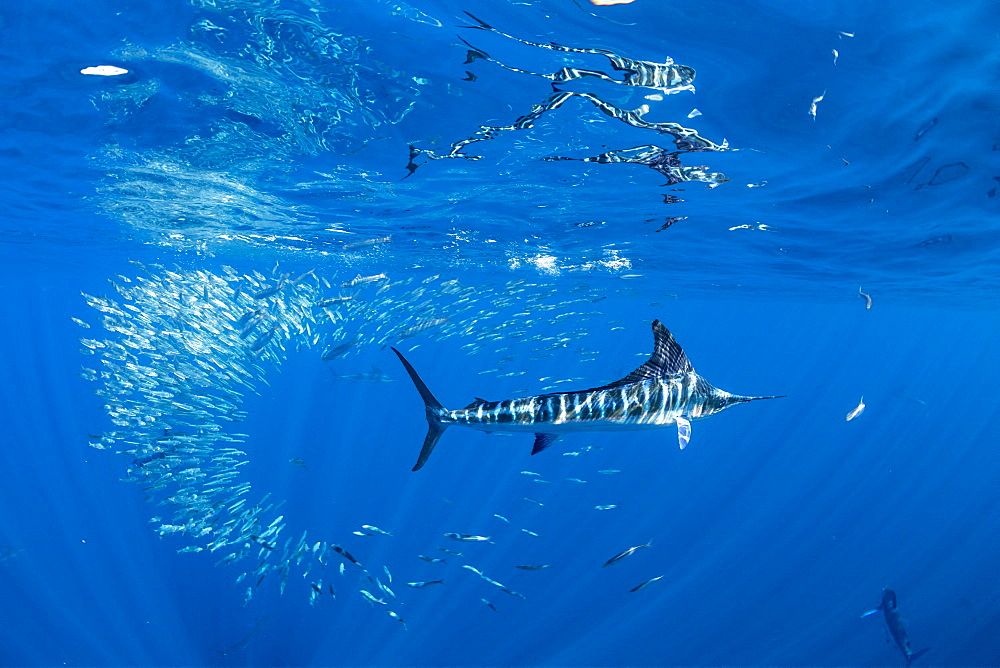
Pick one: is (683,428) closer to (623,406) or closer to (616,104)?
(623,406)

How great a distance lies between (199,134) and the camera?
10.3 metres

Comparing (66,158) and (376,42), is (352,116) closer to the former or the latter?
(376,42)

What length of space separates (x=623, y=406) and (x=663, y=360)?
59cm

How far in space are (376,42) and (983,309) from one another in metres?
39.2

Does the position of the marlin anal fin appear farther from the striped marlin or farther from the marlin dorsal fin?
the marlin dorsal fin

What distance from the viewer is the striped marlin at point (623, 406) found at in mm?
3322

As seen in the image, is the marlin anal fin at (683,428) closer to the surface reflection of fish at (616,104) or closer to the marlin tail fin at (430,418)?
the marlin tail fin at (430,418)

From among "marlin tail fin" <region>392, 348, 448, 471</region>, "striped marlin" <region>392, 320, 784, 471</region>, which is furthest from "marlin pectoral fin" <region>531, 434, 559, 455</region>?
"marlin tail fin" <region>392, 348, 448, 471</region>

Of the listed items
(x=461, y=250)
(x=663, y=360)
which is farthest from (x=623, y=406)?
(x=461, y=250)

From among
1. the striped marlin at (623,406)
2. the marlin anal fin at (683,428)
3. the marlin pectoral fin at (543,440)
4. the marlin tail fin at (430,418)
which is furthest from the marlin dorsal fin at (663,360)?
the marlin tail fin at (430,418)

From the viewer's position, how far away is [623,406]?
3.33 metres

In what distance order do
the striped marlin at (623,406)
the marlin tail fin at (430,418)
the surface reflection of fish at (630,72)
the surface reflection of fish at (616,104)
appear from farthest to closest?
the surface reflection of fish at (616,104)
the surface reflection of fish at (630,72)
the marlin tail fin at (430,418)
the striped marlin at (623,406)

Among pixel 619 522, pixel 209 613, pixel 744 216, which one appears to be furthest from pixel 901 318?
pixel 209 613

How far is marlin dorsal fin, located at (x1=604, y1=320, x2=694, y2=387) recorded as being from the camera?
11.9 ft
